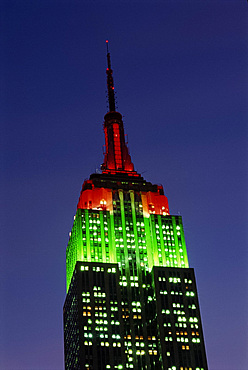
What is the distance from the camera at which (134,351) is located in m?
192

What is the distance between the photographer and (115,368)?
598ft

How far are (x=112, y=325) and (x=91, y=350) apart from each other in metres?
11.0

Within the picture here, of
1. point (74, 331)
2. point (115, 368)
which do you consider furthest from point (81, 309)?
point (115, 368)

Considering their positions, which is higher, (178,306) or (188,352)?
(178,306)

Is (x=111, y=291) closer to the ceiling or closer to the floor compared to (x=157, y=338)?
closer to the ceiling

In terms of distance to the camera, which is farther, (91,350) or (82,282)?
(82,282)

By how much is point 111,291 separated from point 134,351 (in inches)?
777

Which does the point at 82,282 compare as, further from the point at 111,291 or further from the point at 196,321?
the point at 196,321

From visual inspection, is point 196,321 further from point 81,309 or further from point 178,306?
point 81,309

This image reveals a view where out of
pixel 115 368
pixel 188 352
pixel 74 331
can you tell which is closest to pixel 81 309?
pixel 74 331

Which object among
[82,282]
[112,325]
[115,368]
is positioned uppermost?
[82,282]

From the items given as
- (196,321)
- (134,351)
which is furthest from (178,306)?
(134,351)

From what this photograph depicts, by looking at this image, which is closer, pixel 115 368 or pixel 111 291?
pixel 115 368

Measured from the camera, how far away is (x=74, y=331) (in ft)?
638
